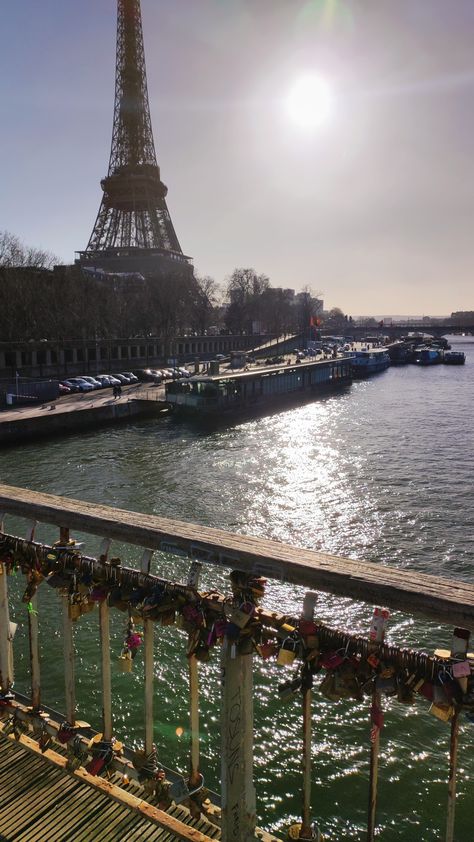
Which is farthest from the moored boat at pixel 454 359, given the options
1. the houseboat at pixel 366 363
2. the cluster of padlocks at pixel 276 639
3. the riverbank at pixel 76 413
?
the cluster of padlocks at pixel 276 639

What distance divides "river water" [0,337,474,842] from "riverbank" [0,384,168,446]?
1003 millimetres

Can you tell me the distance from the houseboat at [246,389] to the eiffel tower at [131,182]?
140 feet

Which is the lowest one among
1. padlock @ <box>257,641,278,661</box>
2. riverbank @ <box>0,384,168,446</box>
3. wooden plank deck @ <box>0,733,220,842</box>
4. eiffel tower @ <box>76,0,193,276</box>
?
riverbank @ <box>0,384,168,446</box>

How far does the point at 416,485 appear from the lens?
19641 millimetres

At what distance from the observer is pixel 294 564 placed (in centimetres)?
200

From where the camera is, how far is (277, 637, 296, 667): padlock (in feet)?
6.52

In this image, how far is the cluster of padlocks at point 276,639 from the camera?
1807mm

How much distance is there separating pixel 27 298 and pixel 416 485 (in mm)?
33599

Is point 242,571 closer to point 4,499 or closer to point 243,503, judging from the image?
point 4,499

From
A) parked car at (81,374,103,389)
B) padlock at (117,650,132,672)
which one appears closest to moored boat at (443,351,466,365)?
parked car at (81,374,103,389)

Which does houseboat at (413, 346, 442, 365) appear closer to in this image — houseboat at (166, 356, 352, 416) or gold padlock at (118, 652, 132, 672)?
houseboat at (166, 356, 352, 416)

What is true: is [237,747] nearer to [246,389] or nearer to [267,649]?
[267,649]

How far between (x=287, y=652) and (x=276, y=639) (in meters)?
0.11

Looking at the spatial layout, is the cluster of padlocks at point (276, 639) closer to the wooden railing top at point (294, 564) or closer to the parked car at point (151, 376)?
the wooden railing top at point (294, 564)
